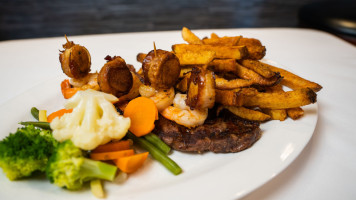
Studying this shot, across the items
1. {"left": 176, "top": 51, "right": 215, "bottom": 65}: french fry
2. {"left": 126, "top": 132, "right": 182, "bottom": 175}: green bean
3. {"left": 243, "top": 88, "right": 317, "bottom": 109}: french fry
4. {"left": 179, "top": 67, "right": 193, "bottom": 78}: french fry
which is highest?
{"left": 176, "top": 51, "right": 215, "bottom": 65}: french fry

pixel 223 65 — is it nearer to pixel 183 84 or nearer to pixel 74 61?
pixel 183 84

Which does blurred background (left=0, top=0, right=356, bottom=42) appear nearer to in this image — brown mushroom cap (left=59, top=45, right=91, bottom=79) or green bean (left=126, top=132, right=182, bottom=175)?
brown mushroom cap (left=59, top=45, right=91, bottom=79)

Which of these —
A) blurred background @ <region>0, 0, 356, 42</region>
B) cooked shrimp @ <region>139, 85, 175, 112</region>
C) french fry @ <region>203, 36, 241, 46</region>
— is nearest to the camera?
cooked shrimp @ <region>139, 85, 175, 112</region>

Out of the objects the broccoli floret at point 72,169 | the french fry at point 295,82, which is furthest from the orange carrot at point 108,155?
the french fry at point 295,82

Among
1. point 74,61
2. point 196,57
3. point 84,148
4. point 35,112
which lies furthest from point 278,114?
point 35,112

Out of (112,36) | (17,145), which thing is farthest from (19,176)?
(112,36)

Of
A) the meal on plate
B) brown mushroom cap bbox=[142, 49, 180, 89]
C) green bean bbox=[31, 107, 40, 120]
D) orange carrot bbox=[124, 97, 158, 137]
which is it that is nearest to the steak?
the meal on plate
